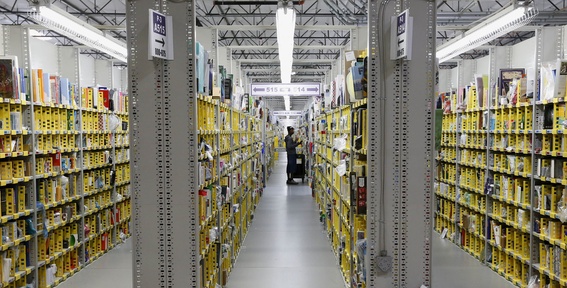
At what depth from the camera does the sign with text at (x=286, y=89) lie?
1236 centimetres

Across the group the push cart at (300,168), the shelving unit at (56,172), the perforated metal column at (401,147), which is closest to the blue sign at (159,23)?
the perforated metal column at (401,147)

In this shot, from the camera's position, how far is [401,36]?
3.08m

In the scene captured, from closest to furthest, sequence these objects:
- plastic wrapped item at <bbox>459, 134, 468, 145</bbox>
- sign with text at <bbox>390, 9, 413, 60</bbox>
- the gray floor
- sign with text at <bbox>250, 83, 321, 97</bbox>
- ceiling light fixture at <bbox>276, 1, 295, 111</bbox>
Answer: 1. sign with text at <bbox>390, 9, 413, 60</bbox>
2. ceiling light fixture at <bbox>276, 1, 295, 111</bbox>
3. the gray floor
4. plastic wrapped item at <bbox>459, 134, 468, 145</bbox>
5. sign with text at <bbox>250, 83, 321, 97</bbox>

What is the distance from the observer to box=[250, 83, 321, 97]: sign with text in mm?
12359

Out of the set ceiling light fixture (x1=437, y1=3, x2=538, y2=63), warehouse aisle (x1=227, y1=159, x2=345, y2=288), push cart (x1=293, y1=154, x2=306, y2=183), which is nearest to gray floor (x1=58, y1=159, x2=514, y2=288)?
warehouse aisle (x1=227, y1=159, x2=345, y2=288)

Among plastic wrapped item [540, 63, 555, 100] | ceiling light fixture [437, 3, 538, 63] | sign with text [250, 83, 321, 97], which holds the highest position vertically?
ceiling light fixture [437, 3, 538, 63]

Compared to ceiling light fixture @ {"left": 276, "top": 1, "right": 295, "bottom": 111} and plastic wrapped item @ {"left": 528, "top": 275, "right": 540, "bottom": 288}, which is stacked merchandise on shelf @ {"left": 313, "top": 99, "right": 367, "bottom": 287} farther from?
plastic wrapped item @ {"left": 528, "top": 275, "right": 540, "bottom": 288}

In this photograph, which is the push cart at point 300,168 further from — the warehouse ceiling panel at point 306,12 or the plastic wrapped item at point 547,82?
the plastic wrapped item at point 547,82

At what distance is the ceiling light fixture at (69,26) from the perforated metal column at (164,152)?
151 cm

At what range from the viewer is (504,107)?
6.37 meters

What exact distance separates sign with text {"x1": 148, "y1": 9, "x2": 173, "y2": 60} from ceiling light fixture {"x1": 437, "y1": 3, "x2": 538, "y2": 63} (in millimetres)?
3982

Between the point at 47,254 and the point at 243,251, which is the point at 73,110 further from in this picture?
the point at 243,251

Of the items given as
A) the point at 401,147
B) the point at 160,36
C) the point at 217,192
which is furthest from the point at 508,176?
the point at 160,36

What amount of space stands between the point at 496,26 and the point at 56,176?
644 cm
